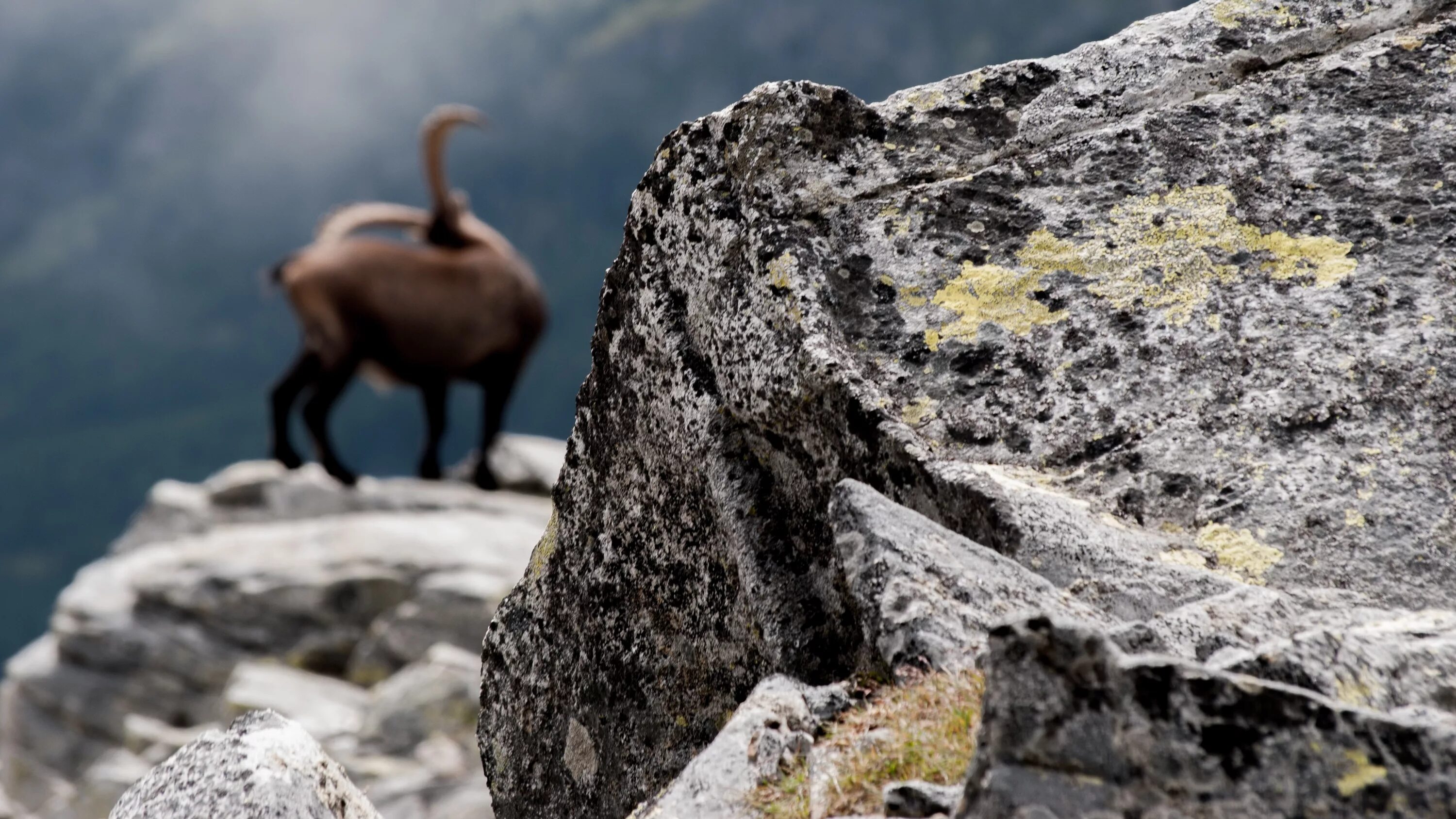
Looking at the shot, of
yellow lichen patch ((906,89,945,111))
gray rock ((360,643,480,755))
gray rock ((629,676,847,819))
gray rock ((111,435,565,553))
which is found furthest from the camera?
gray rock ((111,435,565,553))

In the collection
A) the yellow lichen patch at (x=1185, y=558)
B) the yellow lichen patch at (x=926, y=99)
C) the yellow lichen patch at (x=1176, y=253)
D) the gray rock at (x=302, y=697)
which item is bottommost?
the gray rock at (x=302, y=697)

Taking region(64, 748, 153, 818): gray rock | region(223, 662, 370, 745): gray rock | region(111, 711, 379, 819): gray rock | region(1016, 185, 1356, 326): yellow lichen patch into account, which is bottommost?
region(64, 748, 153, 818): gray rock

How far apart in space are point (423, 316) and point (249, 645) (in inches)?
251

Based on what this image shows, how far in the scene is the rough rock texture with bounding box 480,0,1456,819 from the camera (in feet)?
10.8

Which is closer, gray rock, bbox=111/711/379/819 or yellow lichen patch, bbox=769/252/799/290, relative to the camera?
gray rock, bbox=111/711/379/819

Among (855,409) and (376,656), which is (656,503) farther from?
(376,656)

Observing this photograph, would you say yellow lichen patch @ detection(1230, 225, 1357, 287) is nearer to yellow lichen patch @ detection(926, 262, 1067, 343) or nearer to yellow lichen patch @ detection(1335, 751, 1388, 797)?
yellow lichen patch @ detection(926, 262, 1067, 343)

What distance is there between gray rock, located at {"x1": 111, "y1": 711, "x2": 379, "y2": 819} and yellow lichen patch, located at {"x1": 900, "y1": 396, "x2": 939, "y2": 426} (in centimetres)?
182

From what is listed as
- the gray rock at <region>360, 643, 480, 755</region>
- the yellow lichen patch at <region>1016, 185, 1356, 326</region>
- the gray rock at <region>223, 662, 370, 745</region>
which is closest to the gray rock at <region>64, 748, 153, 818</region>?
the gray rock at <region>223, 662, 370, 745</region>

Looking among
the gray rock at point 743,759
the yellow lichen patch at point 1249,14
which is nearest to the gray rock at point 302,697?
the gray rock at point 743,759

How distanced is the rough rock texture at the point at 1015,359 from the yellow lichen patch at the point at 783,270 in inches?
0.5

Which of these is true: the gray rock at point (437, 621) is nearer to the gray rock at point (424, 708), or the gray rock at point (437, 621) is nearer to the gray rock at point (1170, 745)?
the gray rock at point (424, 708)

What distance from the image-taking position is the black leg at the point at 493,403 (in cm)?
2367

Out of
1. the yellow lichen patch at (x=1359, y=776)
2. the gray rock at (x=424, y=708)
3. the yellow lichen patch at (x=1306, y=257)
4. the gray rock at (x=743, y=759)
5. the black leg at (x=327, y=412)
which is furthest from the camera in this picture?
the black leg at (x=327, y=412)
